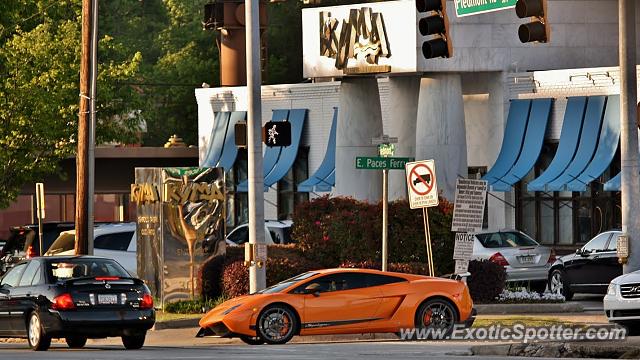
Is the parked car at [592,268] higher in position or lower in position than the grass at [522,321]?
higher

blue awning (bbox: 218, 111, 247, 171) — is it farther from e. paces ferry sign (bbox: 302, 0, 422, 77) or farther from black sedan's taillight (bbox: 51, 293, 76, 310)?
black sedan's taillight (bbox: 51, 293, 76, 310)

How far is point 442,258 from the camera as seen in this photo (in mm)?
32031

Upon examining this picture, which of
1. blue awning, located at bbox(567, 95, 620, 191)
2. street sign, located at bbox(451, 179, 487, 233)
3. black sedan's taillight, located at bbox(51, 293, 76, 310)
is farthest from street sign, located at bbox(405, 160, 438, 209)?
blue awning, located at bbox(567, 95, 620, 191)

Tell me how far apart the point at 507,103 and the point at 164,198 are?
55.4 feet

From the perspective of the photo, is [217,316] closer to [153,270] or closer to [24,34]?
[153,270]

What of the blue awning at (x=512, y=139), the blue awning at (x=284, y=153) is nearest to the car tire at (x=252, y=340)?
the blue awning at (x=512, y=139)

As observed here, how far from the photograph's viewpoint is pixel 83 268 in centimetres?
2556

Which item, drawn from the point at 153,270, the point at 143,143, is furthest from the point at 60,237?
the point at 143,143

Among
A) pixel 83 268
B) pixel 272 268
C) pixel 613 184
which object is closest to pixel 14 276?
Result: pixel 83 268

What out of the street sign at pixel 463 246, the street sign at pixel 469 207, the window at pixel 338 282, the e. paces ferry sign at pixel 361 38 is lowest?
the window at pixel 338 282

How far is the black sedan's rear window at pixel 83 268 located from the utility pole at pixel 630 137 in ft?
27.3

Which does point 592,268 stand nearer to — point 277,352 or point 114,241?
point 114,241

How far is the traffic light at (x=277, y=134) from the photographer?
29.1 meters

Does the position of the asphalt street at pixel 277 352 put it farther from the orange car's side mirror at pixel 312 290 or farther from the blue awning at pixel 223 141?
the blue awning at pixel 223 141
